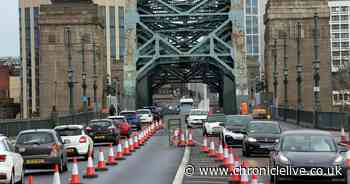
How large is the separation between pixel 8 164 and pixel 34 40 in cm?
13316

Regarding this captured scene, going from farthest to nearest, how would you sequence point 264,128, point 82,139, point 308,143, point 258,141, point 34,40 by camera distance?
point 34,40
point 82,139
point 264,128
point 258,141
point 308,143

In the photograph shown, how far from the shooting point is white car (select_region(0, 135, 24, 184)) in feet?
57.6

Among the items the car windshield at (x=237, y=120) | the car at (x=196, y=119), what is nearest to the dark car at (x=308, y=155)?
the car windshield at (x=237, y=120)

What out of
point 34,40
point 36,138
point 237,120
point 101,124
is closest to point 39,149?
point 36,138

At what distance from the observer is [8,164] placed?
17812mm

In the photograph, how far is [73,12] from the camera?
94.6 meters

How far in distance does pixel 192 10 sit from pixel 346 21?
96720 millimetres

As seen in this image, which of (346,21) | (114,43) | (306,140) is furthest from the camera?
(346,21)

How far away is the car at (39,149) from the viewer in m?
23.6

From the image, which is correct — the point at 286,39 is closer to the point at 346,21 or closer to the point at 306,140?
the point at 306,140

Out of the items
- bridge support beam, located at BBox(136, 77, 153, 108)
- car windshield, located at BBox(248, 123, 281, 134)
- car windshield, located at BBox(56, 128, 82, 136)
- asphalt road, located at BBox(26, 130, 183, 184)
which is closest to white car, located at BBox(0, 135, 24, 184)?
asphalt road, located at BBox(26, 130, 183, 184)

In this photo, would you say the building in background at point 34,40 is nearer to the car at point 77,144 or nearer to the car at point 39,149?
the car at point 77,144

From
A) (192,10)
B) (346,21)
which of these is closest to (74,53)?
(192,10)

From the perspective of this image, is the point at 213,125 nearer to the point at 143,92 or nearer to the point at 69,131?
the point at 69,131
